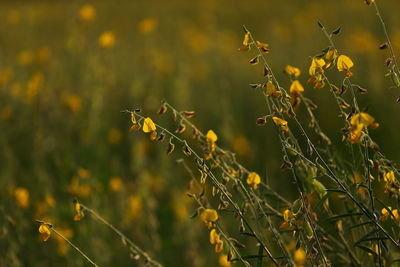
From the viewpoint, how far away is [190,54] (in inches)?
286

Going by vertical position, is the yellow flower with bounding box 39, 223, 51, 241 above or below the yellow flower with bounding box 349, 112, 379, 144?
below

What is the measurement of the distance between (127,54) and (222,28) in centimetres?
255

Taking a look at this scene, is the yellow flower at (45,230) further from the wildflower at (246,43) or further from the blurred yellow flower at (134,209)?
the blurred yellow flower at (134,209)

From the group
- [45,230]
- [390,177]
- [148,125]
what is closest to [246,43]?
[148,125]

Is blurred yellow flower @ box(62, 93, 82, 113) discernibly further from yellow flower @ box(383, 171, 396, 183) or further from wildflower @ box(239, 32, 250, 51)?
yellow flower @ box(383, 171, 396, 183)

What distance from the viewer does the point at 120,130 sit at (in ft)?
16.1

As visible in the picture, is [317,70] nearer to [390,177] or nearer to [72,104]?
[390,177]

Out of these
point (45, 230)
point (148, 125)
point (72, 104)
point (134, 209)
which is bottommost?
point (72, 104)

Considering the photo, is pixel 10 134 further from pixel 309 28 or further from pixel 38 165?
pixel 309 28

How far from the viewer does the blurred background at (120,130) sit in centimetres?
292

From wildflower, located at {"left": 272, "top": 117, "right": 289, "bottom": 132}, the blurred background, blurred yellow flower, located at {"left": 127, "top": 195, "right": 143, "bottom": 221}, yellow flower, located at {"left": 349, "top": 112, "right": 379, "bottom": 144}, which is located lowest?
the blurred background

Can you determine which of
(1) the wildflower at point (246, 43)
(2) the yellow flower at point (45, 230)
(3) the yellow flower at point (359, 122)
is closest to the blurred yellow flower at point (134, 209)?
(2) the yellow flower at point (45, 230)

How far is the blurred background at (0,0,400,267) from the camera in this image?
2.92m

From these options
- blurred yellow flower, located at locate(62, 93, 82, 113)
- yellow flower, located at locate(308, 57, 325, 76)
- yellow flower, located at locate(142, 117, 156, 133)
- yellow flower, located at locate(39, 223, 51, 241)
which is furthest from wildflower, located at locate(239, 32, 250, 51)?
blurred yellow flower, located at locate(62, 93, 82, 113)
